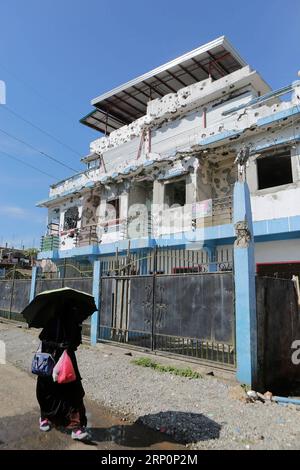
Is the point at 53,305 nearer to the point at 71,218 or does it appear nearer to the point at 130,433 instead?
the point at 130,433

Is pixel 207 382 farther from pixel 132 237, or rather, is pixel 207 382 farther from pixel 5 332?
pixel 132 237

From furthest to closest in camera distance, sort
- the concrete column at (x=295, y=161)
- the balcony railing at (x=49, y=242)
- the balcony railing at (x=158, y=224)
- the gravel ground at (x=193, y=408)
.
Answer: the balcony railing at (x=49, y=242) < the balcony railing at (x=158, y=224) < the concrete column at (x=295, y=161) < the gravel ground at (x=193, y=408)

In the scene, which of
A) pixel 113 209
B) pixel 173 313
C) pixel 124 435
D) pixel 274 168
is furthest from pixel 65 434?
pixel 113 209

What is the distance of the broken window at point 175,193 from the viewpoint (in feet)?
51.6

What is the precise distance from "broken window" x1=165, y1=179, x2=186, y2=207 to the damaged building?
54mm

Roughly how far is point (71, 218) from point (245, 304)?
56.4 ft

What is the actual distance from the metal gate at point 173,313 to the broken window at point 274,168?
662cm

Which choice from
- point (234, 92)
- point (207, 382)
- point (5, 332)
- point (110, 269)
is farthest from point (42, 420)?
point (234, 92)

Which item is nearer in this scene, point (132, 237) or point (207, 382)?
point (207, 382)

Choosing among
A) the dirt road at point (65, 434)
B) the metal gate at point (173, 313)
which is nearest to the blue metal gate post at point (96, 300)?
the metal gate at point (173, 313)

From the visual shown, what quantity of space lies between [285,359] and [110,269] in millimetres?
5260

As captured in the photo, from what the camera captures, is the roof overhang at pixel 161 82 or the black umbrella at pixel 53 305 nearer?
the black umbrella at pixel 53 305

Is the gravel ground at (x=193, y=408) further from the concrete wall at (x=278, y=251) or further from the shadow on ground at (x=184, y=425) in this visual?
the concrete wall at (x=278, y=251)
